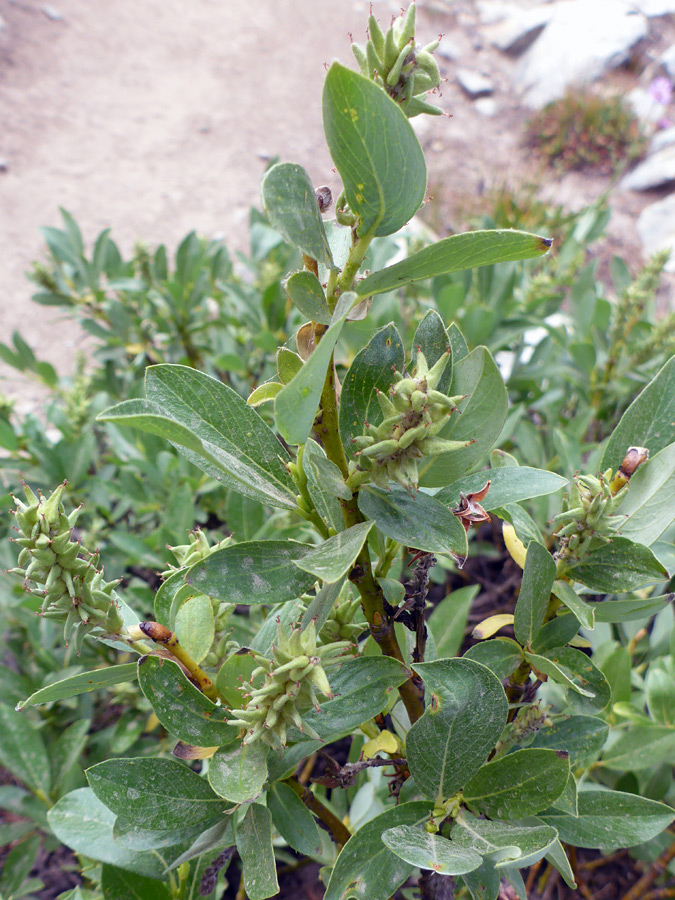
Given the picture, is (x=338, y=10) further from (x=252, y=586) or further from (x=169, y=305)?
(x=252, y=586)

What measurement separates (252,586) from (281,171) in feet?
1.21

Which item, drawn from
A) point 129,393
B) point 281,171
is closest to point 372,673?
point 281,171

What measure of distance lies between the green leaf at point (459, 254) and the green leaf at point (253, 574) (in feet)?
0.86

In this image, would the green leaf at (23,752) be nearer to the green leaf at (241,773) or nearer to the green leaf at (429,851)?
the green leaf at (241,773)

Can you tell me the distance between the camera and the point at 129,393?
1.96m

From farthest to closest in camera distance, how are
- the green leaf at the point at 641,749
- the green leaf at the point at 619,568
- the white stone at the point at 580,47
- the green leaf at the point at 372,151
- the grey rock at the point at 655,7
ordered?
the grey rock at the point at 655,7
the white stone at the point at 580,47
the green leaf at the point at 641,749
the green leaf at the point at 619,568
the green leaf at the point at 372,151

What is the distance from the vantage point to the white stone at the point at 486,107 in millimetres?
8789

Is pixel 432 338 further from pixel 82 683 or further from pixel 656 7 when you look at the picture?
pixel 656 7

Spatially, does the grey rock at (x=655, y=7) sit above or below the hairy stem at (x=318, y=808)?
above

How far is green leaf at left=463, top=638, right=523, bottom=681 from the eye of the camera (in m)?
0.77

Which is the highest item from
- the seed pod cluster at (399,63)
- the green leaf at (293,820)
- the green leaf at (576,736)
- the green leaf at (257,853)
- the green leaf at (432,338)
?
the seed pod cluster at (399,63)

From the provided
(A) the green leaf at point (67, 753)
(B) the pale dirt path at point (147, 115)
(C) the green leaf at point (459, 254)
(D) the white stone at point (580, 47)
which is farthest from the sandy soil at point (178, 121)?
(C) the green leaf at point (459, 254)

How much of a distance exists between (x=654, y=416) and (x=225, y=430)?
0.51 metres

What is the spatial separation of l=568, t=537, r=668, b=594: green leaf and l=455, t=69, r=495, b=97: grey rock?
978 cm
